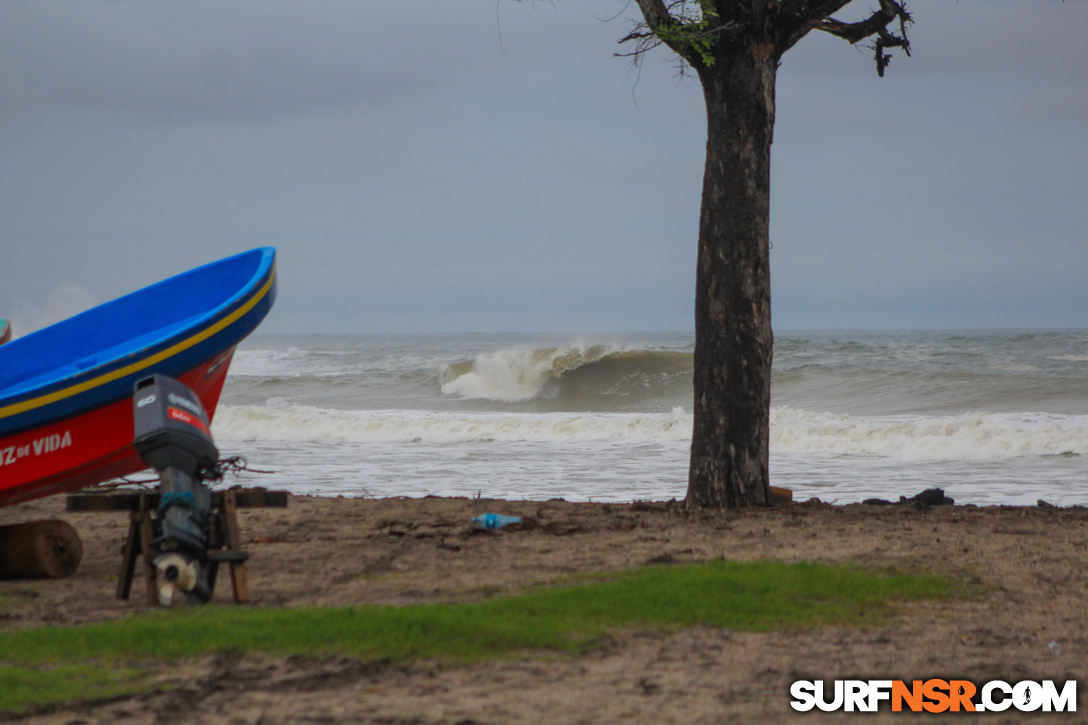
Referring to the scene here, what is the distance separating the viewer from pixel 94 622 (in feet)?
14.2

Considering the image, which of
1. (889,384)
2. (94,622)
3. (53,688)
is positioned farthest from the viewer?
(889,384)

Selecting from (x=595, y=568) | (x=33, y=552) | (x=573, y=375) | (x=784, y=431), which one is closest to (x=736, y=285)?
(x=595, y=568)

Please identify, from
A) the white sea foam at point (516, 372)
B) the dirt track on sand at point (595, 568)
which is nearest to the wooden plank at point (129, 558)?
the dirt track on sand at point (595, 568)

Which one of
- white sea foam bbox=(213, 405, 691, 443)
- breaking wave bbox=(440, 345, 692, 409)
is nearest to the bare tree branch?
white sea foam bbox=(213, 405, 691, 443)

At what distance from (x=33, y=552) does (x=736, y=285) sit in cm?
536

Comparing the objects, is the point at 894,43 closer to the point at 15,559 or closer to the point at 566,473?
the point at 566,473

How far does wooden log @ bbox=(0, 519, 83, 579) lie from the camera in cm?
557

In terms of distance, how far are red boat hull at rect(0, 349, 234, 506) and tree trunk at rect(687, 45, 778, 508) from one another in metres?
3.97

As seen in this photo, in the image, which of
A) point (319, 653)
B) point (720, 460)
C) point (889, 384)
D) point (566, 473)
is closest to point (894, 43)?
point (720, 460)

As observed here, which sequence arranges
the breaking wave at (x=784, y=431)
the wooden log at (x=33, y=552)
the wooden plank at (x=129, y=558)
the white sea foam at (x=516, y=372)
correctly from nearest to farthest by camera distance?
1. the wooden plank at (x=129, y=558)
2. the wooden log at (x=33, y=552)
3. the breaking wave at (x=784, y=431)
4. the white sea foam at (x=516, y=372)

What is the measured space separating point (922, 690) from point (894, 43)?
671 cm

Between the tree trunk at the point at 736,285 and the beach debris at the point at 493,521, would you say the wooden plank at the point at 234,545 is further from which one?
the tree trunk at the point at 736,285

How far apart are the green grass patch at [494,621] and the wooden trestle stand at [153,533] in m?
0.25

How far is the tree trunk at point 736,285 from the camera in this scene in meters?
7.57
